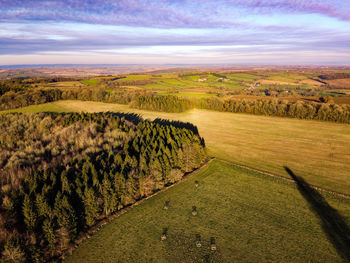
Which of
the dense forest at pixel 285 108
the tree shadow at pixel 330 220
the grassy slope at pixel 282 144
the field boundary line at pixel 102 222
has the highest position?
the dense forest at pixel 285 108

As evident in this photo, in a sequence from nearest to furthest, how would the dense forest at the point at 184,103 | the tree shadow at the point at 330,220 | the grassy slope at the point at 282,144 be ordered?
the tree shadow at the point at 330,220, the grassy slope at the point at 282,144, the dense forest at the point at 184,103

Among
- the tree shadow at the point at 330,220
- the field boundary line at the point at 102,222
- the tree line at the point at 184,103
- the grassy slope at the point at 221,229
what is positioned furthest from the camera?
the tree line at the point at 184,103

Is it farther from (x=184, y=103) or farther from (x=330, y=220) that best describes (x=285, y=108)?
(x=330, y=220)

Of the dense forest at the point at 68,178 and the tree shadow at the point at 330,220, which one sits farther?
the tree shadow at the point at 330,220

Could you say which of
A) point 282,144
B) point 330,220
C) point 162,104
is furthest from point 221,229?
point 162,104

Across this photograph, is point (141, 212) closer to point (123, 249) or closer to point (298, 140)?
point (123, 249)

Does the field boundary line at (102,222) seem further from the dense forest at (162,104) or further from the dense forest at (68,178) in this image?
the dense forest at (162,104)

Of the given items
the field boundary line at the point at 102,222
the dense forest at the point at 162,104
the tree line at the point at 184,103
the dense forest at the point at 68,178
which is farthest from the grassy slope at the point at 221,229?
the dense forest at the point at 162,104
